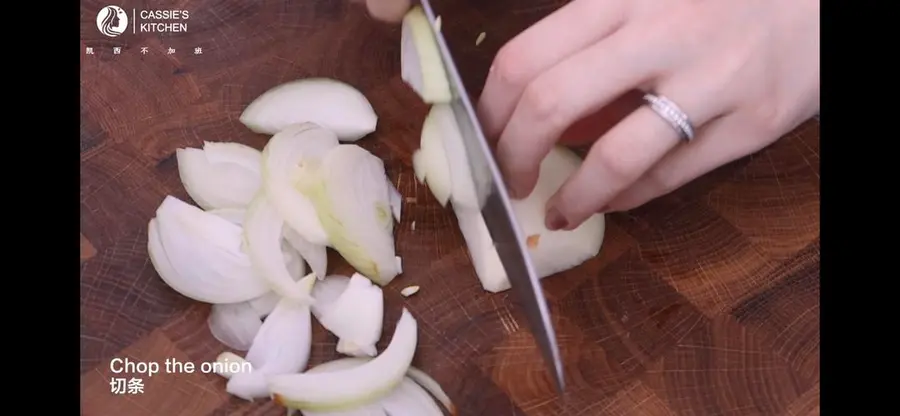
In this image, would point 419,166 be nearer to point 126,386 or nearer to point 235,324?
point 235,324

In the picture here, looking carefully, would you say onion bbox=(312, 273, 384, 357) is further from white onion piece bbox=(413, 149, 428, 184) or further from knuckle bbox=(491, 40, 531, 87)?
knuckle bbox=(491, 40, 531, 87)

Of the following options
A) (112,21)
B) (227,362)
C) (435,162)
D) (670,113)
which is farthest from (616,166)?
(112,21)

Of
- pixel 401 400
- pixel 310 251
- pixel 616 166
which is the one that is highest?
pixel 616 166

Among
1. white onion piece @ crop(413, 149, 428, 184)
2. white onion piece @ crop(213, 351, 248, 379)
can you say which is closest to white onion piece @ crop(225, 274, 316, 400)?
white onion piece @ crop(213, 351, 248, 379)

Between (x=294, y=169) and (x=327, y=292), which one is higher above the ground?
(x=294, y=169)

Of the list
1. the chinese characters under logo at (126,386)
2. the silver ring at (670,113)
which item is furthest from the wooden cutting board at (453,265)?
the silver ring at (670,113)
